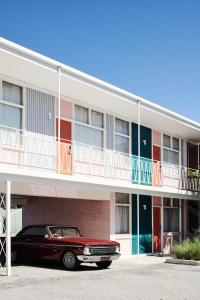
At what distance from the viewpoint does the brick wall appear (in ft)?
69.1

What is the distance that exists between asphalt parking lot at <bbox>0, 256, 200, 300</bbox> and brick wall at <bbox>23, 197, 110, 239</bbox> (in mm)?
2757

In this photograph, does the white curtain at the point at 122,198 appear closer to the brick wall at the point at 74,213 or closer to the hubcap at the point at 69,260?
the brick wall at the point at 74,213

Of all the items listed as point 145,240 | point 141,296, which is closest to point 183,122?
point 145,240

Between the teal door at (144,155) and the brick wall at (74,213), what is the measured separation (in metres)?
2.27

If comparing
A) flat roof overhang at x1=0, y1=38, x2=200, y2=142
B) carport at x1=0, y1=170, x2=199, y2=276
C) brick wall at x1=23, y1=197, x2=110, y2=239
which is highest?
flat roof overhang at x1=0, y1=38, x2=200, y2=142

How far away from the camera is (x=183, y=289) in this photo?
41.7 feet

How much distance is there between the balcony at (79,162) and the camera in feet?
55.1

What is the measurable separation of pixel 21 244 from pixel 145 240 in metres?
6.95

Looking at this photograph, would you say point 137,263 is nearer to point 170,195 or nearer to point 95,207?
point 95,207

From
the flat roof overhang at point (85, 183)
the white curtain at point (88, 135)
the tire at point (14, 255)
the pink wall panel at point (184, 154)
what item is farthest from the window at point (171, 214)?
the tire at point (14, 255)

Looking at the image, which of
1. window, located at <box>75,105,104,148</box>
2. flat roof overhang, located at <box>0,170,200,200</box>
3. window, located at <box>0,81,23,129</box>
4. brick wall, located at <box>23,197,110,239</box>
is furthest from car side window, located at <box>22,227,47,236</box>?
window, located at <box>75,105,104,148</box>

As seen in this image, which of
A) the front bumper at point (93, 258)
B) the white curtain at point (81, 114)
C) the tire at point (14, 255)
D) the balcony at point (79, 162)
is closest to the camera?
the front bumper at point (93, 258)

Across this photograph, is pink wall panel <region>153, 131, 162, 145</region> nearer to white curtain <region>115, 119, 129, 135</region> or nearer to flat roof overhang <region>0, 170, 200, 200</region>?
white curtain <region>115, 119, 129, 135</region>

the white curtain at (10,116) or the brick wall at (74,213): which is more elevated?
the white curtain at (10,116)
